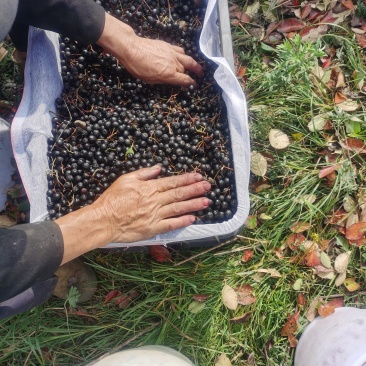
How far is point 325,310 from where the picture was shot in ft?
6.51

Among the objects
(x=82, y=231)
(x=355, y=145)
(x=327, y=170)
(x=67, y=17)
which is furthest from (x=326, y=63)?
(x=82, y=231)

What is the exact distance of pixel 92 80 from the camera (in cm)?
190

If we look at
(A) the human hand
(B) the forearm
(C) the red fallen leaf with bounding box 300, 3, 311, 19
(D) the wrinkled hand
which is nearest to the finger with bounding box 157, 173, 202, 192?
(D) the wrinkled hand

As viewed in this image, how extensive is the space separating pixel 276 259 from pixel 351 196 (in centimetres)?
45

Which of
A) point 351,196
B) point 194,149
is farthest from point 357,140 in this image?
point 194,149

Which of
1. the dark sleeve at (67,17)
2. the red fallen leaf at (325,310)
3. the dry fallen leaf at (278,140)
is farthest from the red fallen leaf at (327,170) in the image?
the dark sleeve at (67,17)

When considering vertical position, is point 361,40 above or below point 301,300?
above

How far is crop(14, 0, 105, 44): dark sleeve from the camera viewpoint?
1.61 m

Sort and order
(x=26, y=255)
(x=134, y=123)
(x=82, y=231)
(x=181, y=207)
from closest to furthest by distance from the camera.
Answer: (x=26, y=255), (x=82, y=231), (x=181, y=207), (x=134, y=123)

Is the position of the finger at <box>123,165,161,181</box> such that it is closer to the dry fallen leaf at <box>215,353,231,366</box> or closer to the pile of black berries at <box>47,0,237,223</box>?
the pile of black berries at <box>47,0,237,223</box>

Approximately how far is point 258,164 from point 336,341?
0.80m

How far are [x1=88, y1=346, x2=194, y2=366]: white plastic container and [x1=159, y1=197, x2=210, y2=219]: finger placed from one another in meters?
0.53

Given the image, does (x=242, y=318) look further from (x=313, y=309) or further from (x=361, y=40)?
(x=361, y=40)

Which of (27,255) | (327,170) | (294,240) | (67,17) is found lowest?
(294,240)
